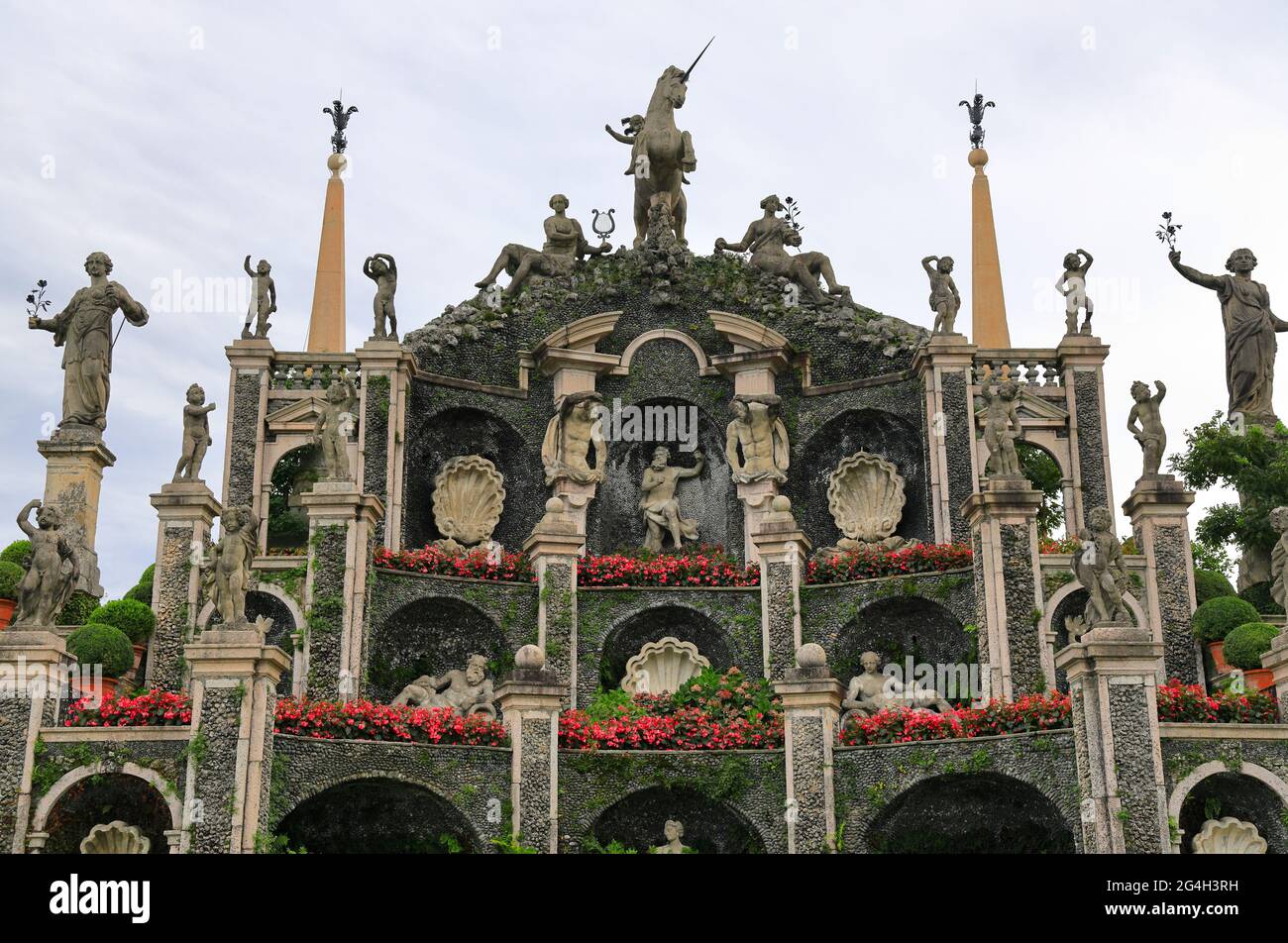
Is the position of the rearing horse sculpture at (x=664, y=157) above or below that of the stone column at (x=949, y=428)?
above

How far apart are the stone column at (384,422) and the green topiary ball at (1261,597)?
1471 cm

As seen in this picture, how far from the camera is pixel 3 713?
22703 millimetres

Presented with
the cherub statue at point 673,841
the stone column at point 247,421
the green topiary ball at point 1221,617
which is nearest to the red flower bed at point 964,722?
the cherub statue at point 673,841

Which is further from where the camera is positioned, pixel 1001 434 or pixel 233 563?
pixel 1001 434

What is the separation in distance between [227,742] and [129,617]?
18.8 ft

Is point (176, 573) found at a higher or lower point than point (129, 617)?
higher

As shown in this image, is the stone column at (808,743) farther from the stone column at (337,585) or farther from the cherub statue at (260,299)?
the cherub statue at (260,299)

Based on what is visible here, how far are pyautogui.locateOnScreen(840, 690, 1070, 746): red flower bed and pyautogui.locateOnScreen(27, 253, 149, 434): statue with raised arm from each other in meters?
14.5

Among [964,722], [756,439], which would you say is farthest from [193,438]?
[964,722]

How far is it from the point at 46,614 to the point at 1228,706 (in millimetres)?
16315

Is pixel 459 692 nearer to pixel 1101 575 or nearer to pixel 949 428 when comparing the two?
pixel 1101 575

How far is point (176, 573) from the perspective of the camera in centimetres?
2845

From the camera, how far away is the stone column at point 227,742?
2197 cm
